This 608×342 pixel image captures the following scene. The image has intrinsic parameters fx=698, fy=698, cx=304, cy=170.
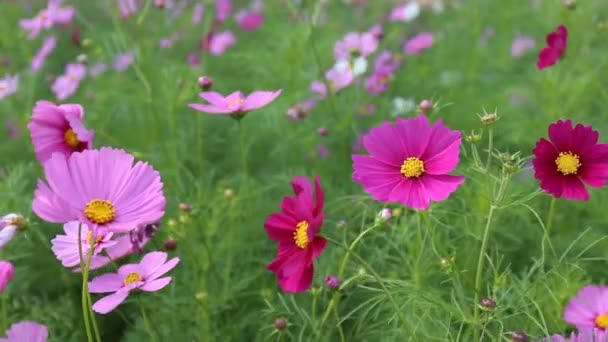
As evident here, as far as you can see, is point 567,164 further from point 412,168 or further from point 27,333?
point 27,333

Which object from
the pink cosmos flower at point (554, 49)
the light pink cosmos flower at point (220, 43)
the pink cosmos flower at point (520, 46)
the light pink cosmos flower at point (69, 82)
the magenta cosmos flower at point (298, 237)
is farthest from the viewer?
the pink cosmos flower at point (520, 46)

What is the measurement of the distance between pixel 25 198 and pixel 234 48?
4.56 ft

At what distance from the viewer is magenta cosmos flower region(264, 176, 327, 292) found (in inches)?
34.3

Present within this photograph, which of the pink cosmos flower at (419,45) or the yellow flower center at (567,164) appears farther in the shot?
the pink cosmos flower at (419,45)

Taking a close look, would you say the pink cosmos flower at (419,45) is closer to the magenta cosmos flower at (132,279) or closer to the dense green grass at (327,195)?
the dense green grass at (327,195)

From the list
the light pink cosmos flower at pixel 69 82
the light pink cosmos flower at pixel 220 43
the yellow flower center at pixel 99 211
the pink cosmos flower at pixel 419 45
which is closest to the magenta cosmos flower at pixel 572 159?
the yellow flower center at pixel 99 211

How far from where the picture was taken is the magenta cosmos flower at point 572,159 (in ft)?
2.92

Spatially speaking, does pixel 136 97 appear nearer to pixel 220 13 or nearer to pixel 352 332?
pixel 220 13

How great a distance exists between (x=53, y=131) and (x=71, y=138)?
3 centimetres

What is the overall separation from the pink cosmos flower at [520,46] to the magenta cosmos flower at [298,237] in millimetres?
1833

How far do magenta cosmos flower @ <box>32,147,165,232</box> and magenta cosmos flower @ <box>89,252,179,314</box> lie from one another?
8 centimetres

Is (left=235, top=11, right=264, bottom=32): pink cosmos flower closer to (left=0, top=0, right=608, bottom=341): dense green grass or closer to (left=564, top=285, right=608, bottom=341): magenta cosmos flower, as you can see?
(left=0, top=0, right=608, bottom=341): dense green grass

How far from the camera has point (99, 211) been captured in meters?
0.90

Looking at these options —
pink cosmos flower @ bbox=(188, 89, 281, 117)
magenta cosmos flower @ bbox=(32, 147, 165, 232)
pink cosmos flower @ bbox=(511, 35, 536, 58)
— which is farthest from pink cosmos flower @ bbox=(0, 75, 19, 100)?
pink cosmos flower @ bbox=(511, 35, 536, 58)
